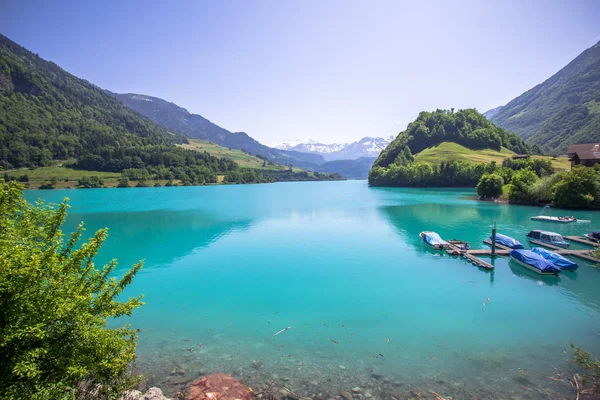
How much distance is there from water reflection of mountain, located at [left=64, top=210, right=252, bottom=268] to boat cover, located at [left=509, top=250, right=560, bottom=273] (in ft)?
136

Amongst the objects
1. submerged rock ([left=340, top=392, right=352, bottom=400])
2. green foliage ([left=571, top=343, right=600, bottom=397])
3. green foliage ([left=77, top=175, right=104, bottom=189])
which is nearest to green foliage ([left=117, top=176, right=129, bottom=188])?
green foliage ([left=77, top=175, right=104, bottom=189])

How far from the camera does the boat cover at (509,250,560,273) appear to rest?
3133 centimetres

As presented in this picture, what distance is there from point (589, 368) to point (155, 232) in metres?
57.6

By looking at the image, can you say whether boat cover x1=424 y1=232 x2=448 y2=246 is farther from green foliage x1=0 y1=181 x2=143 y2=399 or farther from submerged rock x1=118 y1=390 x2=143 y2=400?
green foliage x1=0 y1=181 x2=143 y2=399

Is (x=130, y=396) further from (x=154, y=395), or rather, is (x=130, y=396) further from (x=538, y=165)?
(x=538, y=165)

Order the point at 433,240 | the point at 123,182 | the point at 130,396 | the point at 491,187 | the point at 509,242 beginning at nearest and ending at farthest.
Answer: the point at 130,396 < the point at 509,242 < the point at 433,240 < the point at 491,187 < the point at 123,182

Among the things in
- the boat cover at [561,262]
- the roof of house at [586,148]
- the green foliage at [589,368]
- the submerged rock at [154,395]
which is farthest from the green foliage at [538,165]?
the submerged rock at [154,395]

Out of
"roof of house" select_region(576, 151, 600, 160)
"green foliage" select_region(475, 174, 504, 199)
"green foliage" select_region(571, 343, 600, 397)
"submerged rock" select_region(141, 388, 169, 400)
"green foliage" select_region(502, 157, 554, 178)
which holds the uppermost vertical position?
"roof of house" select_region(576, 151, 600, 160)

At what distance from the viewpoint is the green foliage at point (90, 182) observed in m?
180

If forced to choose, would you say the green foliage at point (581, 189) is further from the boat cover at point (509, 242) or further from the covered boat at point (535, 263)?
the covered boat at point (535, 263)

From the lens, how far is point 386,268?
113 ft

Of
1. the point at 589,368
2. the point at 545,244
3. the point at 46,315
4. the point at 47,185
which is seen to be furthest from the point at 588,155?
the point at 47,185

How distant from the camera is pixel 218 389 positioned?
45.0 feet

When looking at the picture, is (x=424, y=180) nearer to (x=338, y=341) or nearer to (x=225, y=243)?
(x=225, y=243)
